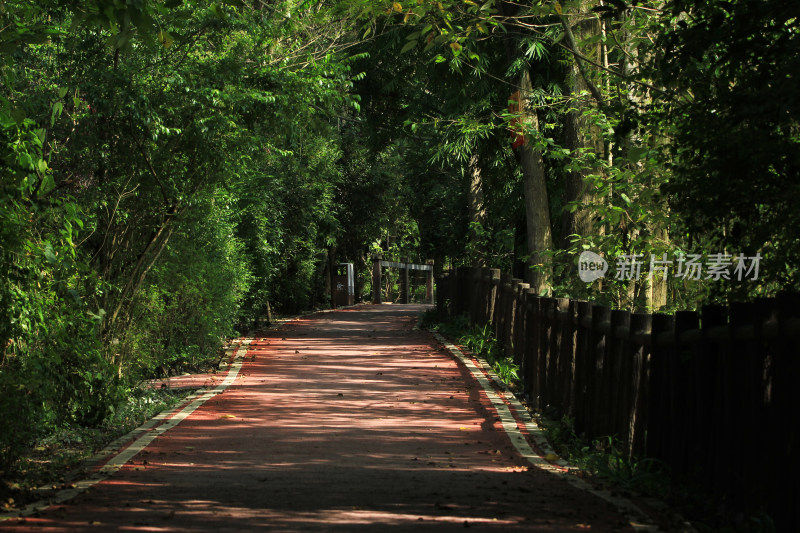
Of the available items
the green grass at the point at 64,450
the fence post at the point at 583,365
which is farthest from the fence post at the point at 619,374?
the green grass at the point at 64,450

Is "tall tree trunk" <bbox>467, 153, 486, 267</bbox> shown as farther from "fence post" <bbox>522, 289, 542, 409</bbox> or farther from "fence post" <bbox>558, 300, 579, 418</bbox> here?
"fence post" <bbox>558, 300, 579, 418</bbox>

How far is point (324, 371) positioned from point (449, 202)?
15.2 m

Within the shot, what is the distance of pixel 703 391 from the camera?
6637 millimetres

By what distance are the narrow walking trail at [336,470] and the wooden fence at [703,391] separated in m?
0.76

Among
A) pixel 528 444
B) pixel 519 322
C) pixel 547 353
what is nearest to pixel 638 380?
Answer: pixel 528 444

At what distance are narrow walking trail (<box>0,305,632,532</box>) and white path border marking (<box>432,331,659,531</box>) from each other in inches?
4.4

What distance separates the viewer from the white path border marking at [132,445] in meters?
6.61

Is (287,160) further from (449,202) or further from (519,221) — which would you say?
(519,221)

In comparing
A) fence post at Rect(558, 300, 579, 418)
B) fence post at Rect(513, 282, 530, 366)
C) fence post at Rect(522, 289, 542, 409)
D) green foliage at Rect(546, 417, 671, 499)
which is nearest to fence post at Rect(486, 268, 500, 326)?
fence post at Rect(513, 282, 530, 366)

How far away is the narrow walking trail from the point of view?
6039 mm

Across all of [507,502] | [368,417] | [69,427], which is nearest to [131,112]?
[69,427]

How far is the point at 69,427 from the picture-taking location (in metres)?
10.4

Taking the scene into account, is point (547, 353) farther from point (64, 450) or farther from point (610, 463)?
point (64, 450)

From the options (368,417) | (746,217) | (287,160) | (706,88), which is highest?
(287,160)
